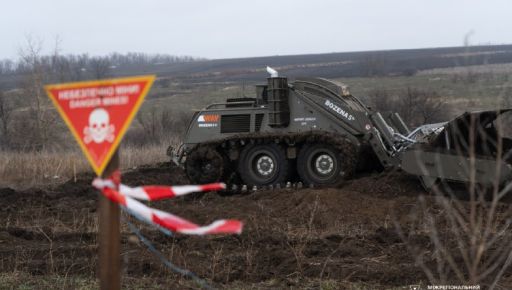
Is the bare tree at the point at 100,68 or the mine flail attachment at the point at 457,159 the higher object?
the bare tree at the point at 100,68

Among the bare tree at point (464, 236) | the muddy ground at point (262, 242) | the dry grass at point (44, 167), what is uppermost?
the bare tree at point (464, 236)

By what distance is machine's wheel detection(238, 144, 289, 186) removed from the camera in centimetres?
1389

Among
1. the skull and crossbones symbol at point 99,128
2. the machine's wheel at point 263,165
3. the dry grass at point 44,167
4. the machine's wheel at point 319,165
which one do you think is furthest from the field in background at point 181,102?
the skull and crossbones symbol at point 99,128

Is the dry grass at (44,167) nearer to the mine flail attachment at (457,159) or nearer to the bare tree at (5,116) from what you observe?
the bare tree at (5,116)

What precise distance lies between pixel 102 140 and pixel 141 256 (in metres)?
4.39

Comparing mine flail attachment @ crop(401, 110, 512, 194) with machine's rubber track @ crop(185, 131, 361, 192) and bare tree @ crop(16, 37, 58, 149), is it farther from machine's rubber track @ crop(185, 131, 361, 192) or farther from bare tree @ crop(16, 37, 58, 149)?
bare tree @ crop(16, 37, 58, 149)

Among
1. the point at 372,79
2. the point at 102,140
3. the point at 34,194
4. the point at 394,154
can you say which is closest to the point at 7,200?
the point at 34,194

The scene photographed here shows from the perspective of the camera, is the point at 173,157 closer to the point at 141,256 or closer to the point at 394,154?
the point at 394,154

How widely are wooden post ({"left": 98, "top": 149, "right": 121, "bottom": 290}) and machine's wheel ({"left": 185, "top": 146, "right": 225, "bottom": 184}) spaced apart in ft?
33.2

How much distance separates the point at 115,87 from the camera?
3.87 meters

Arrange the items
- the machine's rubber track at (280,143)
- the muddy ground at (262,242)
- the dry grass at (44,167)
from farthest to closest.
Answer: the dry grass at (44,167) → the machine's rubber track at (280,143) → the muddy ground at (262,242)

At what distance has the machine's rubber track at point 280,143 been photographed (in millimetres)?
13055

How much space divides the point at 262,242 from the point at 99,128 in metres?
4.99

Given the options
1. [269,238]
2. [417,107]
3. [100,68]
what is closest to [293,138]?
[269,238]
